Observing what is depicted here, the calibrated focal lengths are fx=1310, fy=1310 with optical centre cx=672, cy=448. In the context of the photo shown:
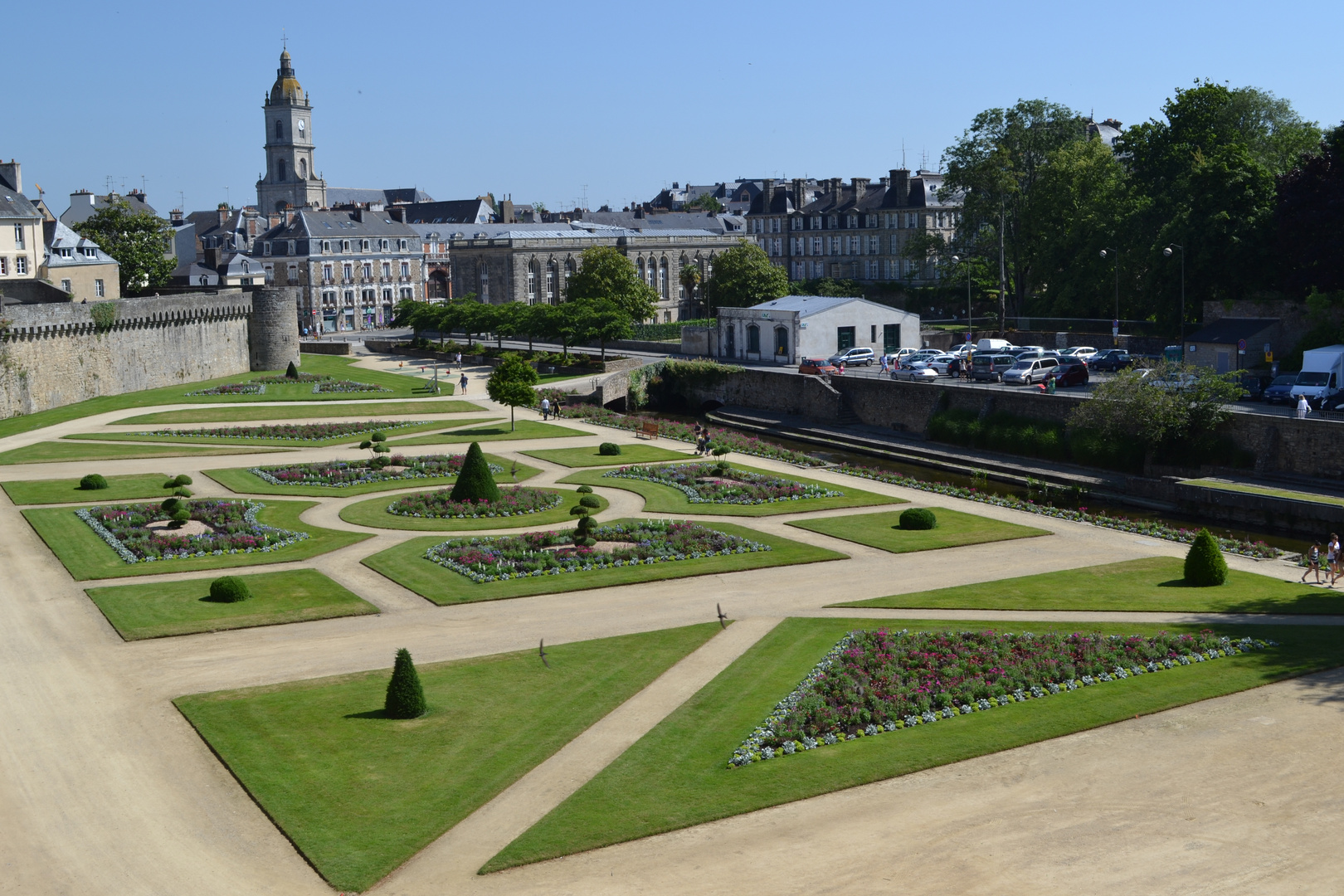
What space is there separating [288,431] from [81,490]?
46.7 ft

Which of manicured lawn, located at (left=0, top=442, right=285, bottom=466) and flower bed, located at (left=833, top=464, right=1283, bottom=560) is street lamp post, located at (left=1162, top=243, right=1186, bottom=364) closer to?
flower bed, located at (left=833, top=464, right=1283, bottom=560)

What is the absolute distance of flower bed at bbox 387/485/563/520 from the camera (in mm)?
40031

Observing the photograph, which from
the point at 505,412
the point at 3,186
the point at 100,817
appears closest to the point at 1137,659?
the point at 100,817

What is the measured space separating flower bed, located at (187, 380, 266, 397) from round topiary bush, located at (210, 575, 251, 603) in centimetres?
4621

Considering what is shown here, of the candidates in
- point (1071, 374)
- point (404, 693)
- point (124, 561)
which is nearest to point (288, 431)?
point (124, 561)

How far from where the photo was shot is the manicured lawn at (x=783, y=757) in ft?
61.1

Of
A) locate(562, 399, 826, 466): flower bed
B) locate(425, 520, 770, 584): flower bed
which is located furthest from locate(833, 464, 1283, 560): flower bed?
locate(425, 520, 770, 584): flower bed

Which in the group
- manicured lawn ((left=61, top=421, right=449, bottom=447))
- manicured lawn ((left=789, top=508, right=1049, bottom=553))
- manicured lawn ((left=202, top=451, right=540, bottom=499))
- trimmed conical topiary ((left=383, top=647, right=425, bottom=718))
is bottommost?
trimmed conical topiary ((left=383, top=647, right=425, bottom=718))

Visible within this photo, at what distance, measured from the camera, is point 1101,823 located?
18328 millimetres

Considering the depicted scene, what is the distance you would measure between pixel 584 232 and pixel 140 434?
78.4m

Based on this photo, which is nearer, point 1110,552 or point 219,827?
point 219,827

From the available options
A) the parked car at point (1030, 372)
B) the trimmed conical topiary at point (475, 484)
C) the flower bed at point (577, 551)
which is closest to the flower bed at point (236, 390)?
the trimmed conical topiary at point (475, 484)

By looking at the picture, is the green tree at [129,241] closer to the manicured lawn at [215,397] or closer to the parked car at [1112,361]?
the manicured lawn at [215,397]

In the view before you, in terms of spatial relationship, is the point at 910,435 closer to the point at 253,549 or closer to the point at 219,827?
the point at 253,549
